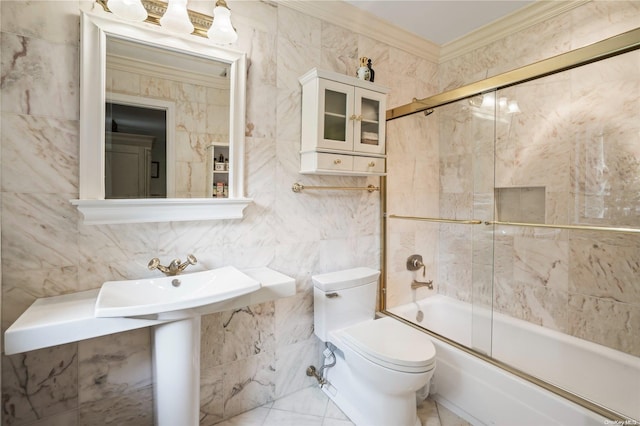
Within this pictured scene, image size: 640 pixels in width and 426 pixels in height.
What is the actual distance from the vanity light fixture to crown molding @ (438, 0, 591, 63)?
72.6 inches

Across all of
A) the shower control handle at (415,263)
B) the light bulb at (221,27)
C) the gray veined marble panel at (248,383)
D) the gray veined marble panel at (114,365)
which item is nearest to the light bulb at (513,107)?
the shower control handle at (415,263)

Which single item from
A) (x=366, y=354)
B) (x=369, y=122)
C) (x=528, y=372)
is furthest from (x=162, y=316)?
(x=528, y=372)

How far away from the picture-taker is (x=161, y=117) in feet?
4.88

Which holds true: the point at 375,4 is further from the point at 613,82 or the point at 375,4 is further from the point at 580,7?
the point at 613,82

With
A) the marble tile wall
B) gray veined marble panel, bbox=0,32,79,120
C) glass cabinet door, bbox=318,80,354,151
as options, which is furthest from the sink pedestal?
the marble tile wall

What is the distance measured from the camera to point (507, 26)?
85.0 inches

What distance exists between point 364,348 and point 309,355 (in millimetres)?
565

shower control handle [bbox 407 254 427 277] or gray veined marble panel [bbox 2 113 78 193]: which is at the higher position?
gray veined marble panel [bbox 2 113 78 193]

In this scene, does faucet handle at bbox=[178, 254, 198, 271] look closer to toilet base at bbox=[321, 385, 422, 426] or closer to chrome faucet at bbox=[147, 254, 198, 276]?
chrome faucet at bbox=[147, 254, 198, 276]

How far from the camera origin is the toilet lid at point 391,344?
4.76ft

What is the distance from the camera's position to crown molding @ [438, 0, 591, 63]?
6.30 feet

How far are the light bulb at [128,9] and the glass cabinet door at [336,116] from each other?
2.99 feet

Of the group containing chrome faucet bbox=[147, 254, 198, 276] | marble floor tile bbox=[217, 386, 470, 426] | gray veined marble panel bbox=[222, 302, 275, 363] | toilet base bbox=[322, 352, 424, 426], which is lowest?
marble floor tile bbox=[217, 386, 470, 426]

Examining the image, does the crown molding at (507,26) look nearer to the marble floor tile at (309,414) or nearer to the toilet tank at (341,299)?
the toilet tank at (341,299)
